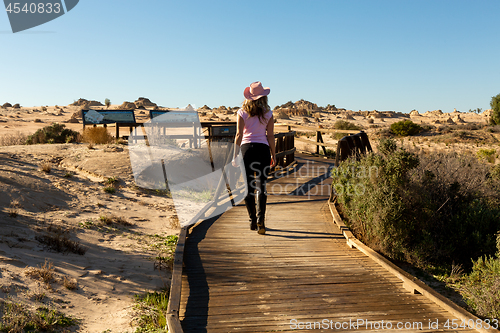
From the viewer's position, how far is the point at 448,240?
584 centimetres

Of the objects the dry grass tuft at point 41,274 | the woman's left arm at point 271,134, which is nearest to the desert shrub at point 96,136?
the dry grass tuft at point 41,274

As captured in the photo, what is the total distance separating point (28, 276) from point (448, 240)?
5938mm

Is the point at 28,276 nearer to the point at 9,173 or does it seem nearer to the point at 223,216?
the point at 223,216

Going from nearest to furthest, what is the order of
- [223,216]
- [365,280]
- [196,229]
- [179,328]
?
1. [179,328]
2. [365,280]
3. [196,229]
4. [223,216]

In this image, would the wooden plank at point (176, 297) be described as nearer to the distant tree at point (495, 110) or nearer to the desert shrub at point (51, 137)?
the desert shrub at point (51, 137)

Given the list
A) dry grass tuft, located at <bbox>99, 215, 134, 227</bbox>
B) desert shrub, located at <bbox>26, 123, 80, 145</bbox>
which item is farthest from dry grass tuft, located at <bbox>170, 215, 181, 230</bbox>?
desert shrub, located at <bbox>26, 123, 80, 145</bbox>

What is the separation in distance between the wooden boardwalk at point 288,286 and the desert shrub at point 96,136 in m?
Result: 11.3

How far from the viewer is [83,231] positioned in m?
7.14

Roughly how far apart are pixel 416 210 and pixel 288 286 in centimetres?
281

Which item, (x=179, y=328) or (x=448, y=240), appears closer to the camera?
(x=179, y=328)

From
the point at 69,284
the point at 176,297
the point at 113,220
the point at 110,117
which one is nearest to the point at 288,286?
the point at 176,297

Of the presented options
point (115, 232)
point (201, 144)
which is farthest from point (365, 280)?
point (201, 144)

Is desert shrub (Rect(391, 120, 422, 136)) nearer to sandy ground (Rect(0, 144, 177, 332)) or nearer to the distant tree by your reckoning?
the distant tree

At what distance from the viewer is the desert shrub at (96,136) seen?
624 inches
